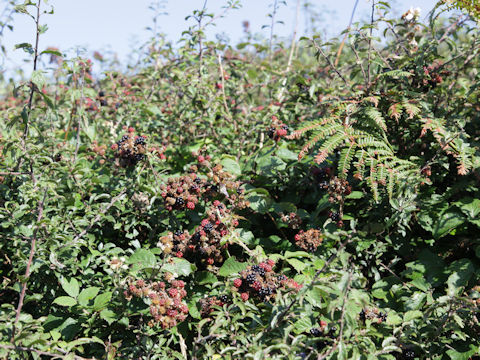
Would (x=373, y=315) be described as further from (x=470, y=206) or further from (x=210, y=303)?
(x=470, y=206)

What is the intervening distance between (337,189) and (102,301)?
147 centimetres

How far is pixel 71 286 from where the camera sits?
2.31 metres

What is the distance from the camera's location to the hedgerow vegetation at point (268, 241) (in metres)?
1.95

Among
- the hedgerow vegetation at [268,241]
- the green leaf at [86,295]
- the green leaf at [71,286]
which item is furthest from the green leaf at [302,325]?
the green leaf at [71,286]

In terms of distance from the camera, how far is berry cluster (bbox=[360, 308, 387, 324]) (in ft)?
6.56

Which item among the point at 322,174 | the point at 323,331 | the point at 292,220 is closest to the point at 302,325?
the point at 323,331

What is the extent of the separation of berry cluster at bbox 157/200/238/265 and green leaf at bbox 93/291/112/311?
1.32 ft

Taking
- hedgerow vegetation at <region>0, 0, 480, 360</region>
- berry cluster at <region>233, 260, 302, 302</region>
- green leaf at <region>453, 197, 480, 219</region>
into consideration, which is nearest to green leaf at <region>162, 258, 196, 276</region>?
hedgerow vegetation at <region>0, 0, 480, 360</region>

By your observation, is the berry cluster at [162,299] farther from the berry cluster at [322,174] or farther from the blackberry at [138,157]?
the berry cluster at [322,174]

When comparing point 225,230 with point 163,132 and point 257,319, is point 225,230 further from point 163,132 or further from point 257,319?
point 163,132

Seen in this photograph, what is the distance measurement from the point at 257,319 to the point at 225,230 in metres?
0.56

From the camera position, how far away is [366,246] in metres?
2.37

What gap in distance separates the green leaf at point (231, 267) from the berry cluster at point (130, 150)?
34.6 inches

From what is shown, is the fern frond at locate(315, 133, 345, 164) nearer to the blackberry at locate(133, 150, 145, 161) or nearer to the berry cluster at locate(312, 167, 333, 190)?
the berry cluster at locate(312, 167, 333, 190)
